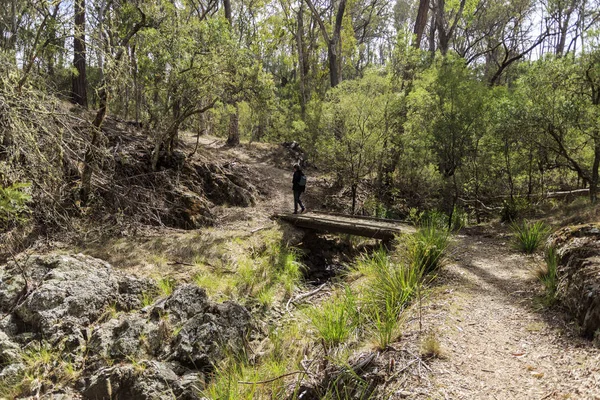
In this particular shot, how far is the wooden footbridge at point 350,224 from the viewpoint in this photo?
852cm

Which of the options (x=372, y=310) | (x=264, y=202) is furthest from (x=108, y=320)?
(x=264, y=202)

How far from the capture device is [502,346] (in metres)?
3.69

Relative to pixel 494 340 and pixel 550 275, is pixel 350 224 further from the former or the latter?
pixel 494 340

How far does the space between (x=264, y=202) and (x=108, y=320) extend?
8497 mm

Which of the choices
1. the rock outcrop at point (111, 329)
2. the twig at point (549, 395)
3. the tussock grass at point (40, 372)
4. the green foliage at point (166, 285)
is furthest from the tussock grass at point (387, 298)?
the tussock grass at point (40, 372)

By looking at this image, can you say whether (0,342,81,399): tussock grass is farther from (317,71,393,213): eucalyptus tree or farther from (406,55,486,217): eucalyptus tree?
(317,71,393,213): eucalyptus tree

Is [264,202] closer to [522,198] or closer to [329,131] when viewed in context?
[329,131]

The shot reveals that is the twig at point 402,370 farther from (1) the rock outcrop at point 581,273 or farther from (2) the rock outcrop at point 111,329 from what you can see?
(2) the rock outcrop at point 111,329

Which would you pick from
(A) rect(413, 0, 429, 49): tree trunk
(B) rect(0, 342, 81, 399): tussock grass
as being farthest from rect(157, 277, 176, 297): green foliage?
(A) rect(413, 0, 429, 49): tree trunk

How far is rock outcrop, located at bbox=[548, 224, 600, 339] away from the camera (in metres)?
3.57

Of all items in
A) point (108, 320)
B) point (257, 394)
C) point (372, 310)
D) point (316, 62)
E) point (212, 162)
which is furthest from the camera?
point (316, 62)

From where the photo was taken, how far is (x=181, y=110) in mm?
10641

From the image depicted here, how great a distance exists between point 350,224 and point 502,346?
5672 millimetres

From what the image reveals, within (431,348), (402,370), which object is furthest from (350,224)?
(402,370)
